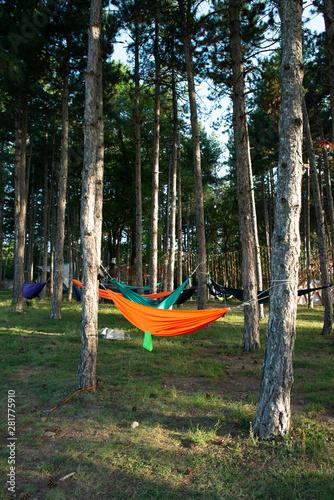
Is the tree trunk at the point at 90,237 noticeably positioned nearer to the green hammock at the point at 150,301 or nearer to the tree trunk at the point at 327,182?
the green hammock at the point at 150,301

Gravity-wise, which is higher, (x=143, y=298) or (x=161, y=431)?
(x=143, y=298)

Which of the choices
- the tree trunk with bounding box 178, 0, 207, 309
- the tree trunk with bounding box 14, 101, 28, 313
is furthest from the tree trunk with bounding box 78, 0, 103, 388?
the tree trunk with bounding box 14, 101, 28, 313

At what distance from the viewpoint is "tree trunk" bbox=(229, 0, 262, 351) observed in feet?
16.6

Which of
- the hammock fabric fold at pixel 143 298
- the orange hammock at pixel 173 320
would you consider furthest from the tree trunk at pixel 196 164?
the orange hammock at pixel 173 320

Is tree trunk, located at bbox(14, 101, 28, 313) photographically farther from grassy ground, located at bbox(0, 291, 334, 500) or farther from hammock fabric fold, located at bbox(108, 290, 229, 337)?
hammock fabric fold, located at bbox(108, 290, 229, 337)

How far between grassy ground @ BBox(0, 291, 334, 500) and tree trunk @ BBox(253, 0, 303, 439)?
0.72 feet

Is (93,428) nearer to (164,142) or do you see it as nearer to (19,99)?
(19,99)

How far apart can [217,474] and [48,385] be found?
2.18 meters

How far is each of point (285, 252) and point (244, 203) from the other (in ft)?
9.45

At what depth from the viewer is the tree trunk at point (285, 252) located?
2.36m

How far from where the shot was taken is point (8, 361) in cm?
421

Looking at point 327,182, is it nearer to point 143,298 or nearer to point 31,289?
point 143,298

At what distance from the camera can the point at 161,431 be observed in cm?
248

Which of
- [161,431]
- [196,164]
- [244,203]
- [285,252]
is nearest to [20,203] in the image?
[196,164]
